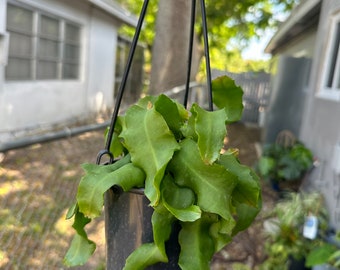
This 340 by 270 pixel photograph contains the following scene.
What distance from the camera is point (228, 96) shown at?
1187 millimetres

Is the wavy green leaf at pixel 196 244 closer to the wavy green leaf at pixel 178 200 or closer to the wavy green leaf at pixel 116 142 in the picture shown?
the wavy green leaf at pixel 178 200

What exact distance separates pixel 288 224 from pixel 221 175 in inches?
108

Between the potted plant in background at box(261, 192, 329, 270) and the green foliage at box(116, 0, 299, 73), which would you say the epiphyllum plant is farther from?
the green foliage at box(116, 0, 299, 73)

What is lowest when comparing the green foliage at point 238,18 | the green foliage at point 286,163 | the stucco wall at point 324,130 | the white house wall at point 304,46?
the green foliage at point 286,163

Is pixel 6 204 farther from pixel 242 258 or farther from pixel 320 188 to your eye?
pixel 320 188

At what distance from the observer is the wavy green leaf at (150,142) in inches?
36.9

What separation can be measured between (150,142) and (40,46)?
22.8ft

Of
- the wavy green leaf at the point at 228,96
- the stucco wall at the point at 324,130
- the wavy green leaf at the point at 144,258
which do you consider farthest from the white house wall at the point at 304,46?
the wavy green leaf at the point at 144,258

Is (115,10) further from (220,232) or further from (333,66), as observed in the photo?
(220,232)

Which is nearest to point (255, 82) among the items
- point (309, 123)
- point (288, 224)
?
point (309, 123)

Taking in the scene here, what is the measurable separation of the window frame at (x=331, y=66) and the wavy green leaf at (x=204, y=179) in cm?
375

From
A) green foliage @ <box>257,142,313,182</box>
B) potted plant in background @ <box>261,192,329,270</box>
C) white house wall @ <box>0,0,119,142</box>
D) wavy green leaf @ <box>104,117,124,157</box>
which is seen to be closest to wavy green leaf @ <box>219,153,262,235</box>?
wavy green leaf @ <box>104,117,124,157</box>

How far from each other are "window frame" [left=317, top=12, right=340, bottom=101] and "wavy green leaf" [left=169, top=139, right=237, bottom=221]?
375cm

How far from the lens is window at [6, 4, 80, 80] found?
6312mm
